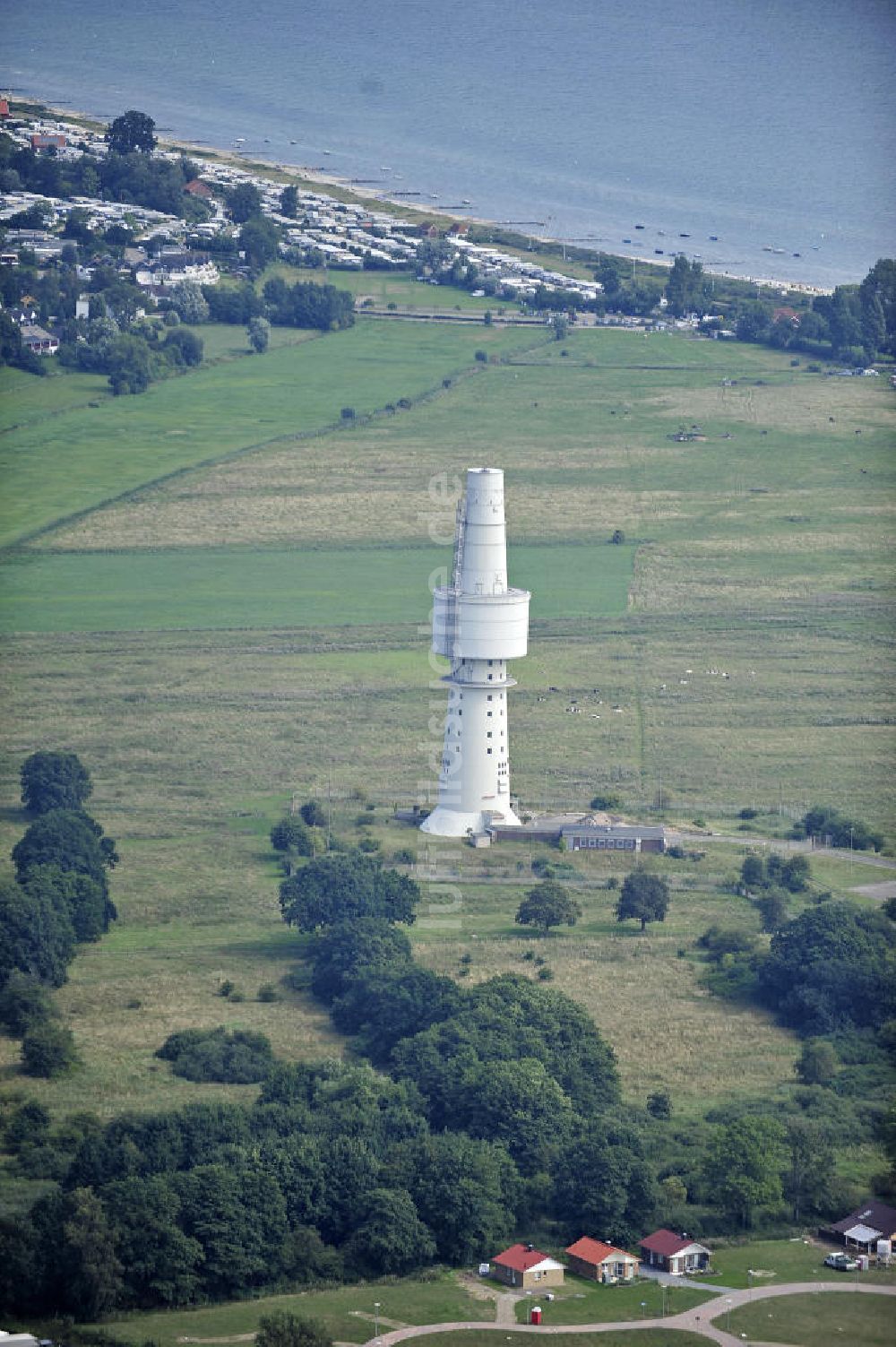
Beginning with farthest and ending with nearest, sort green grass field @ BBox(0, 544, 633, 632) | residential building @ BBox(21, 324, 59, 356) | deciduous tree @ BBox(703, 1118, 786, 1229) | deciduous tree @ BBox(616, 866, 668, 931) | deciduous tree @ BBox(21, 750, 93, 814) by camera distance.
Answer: residential building @ BBox(21, 324, 59, 356) → green grass field @ BBox(0, 544, 633, 632) → deciduous tree @ BBox(21, 750, 93, 814) → deciduous tree @ BBox(616, 866, 668, 931) → deciduous tree @ BBox(703, 1118, 786, 1229)

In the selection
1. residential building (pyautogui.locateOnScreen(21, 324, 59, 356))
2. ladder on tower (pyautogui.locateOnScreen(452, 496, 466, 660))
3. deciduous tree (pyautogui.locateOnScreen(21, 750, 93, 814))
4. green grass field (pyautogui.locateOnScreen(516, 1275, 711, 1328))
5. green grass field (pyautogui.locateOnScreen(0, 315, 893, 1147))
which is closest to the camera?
green grass field (pyautogui.locateOnScreen(516, 1275, 711, 1328))

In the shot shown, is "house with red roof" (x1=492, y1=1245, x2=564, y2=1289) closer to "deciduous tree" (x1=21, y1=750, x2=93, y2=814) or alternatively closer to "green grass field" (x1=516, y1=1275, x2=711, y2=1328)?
"green grass field" (x1=516, y1=1275, x2=711, y2=1328)

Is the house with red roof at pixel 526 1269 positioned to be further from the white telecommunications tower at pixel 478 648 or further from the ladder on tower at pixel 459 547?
the ladder on tower at pixel 459 547

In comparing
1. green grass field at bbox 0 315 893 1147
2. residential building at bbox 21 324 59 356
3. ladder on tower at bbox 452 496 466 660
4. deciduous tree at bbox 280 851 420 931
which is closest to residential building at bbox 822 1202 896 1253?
green grass field at bbox 0 315 893 1147

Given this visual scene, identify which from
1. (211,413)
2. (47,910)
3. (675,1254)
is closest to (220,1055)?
(47,910)

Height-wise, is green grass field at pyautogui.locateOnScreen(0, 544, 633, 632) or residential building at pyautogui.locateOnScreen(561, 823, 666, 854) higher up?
green grass field at pyautogui.locateOnScreen(0, 544, 633, 632)
